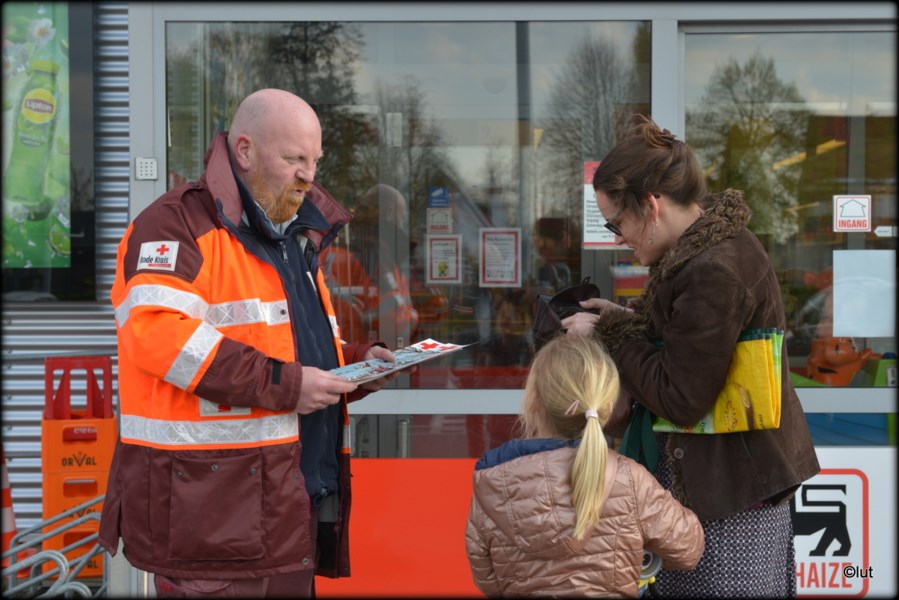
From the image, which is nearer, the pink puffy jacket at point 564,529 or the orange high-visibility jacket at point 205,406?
the pink puffy jacket at point 564,529

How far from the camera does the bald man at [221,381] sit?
2424 millimetres

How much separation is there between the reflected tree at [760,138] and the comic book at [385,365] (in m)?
2.06

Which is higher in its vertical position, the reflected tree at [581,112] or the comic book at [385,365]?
the reflected tree at [581,112]

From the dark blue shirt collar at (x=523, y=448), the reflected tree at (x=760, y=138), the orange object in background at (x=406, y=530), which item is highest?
the reflected tree at (x=760, y=138)

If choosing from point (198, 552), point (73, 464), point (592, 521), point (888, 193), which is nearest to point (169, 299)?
point (198, 552)

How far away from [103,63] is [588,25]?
234 centimetres

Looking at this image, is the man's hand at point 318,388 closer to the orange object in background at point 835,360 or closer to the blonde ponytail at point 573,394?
the blonde ponytail at point 573,394

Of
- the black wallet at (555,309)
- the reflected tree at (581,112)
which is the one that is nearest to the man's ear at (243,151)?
the black wallet at (555,309)

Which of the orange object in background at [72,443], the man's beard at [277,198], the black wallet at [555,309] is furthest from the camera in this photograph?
the orange object in background at [72,443]

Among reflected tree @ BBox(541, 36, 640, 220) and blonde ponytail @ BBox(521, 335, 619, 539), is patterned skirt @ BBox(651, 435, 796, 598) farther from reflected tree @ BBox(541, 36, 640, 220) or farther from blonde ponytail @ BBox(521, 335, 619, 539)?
reflected tree @ BBox(541, 36, 640, 220)

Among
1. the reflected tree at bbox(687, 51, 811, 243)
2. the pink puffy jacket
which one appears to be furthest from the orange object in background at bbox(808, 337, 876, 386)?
the pink puffy jacket

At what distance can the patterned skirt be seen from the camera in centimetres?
256

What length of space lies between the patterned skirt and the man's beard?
1.50 meters

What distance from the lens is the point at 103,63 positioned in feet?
14.6
